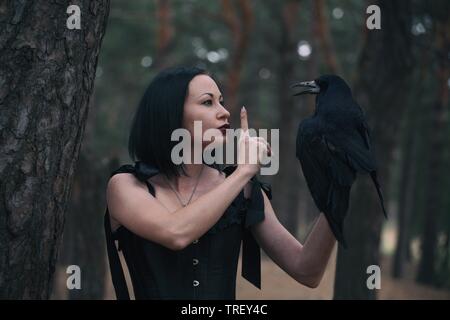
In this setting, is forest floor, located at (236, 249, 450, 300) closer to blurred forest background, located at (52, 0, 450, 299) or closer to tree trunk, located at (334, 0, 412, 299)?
blurred forest background, located at (52, 0, 450, 299)

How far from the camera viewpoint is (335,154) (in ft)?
8.30

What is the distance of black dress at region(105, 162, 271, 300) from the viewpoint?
115 inches

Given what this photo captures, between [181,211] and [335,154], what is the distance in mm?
700

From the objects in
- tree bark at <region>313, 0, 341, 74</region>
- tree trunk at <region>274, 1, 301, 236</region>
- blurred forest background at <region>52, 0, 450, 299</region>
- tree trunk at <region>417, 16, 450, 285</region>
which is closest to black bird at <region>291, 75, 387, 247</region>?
blurred forest background at <region>52, 0, 450, 299</region>

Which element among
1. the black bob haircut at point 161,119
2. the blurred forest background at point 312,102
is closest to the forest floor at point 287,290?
the blurred forest background at point 312,102

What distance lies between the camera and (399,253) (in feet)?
57.0

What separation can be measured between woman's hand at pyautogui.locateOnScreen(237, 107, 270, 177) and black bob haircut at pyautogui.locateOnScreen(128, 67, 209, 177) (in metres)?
0.40

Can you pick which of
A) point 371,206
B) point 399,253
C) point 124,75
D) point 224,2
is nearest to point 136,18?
point 224,2

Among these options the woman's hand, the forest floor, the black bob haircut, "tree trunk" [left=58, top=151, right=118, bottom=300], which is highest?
the black bob haircut

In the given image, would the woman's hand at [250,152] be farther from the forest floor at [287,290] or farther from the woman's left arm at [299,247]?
the forest floor at [287,290]

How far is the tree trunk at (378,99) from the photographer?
24.1ft

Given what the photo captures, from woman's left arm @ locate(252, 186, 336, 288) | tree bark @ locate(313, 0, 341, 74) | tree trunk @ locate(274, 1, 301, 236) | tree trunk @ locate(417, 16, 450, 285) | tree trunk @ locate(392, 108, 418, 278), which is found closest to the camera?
woman's left arm @ locate(252, 186, 336, 288)

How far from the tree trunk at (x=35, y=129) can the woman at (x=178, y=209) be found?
30 cm
